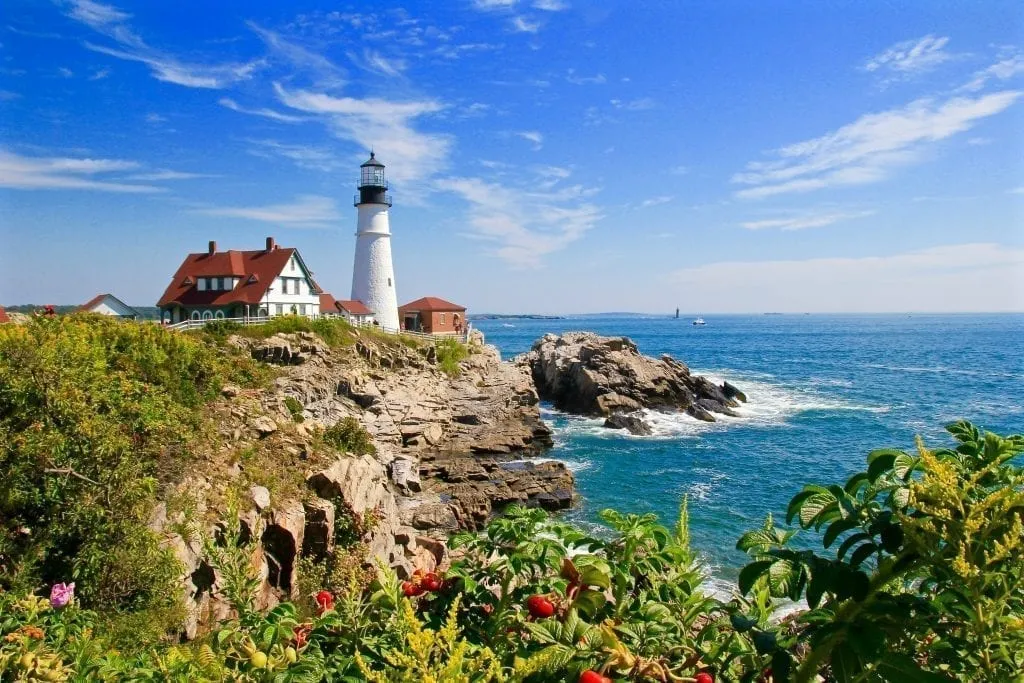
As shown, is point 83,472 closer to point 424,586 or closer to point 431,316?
point 424,586

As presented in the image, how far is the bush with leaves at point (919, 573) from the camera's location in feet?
6.31

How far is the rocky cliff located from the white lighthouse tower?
7585mm

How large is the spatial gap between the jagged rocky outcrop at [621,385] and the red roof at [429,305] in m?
8.82

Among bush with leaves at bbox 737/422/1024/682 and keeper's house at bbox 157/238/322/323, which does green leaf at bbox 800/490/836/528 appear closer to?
bush with leaves at bbox 737/422/1024/682

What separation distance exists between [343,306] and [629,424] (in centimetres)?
2262

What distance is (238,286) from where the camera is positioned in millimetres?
39219

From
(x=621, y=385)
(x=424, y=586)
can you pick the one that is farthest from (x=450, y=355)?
(x=424, y=586)

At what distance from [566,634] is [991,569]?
1747 millimetres

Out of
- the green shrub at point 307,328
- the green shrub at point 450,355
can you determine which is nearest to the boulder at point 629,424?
the green shrub at point 450,355

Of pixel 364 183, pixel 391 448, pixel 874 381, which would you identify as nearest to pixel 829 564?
pixel 391 448

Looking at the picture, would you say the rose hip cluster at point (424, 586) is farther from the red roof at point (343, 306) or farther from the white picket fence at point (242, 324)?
the red roof at point (343, 306)

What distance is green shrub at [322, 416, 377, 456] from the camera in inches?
644

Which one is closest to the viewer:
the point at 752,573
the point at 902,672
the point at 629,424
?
the point at 902,672

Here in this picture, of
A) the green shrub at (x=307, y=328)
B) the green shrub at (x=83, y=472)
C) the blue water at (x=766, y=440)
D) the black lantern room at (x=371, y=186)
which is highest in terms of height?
the black lantern room at (x=371, y=186)
